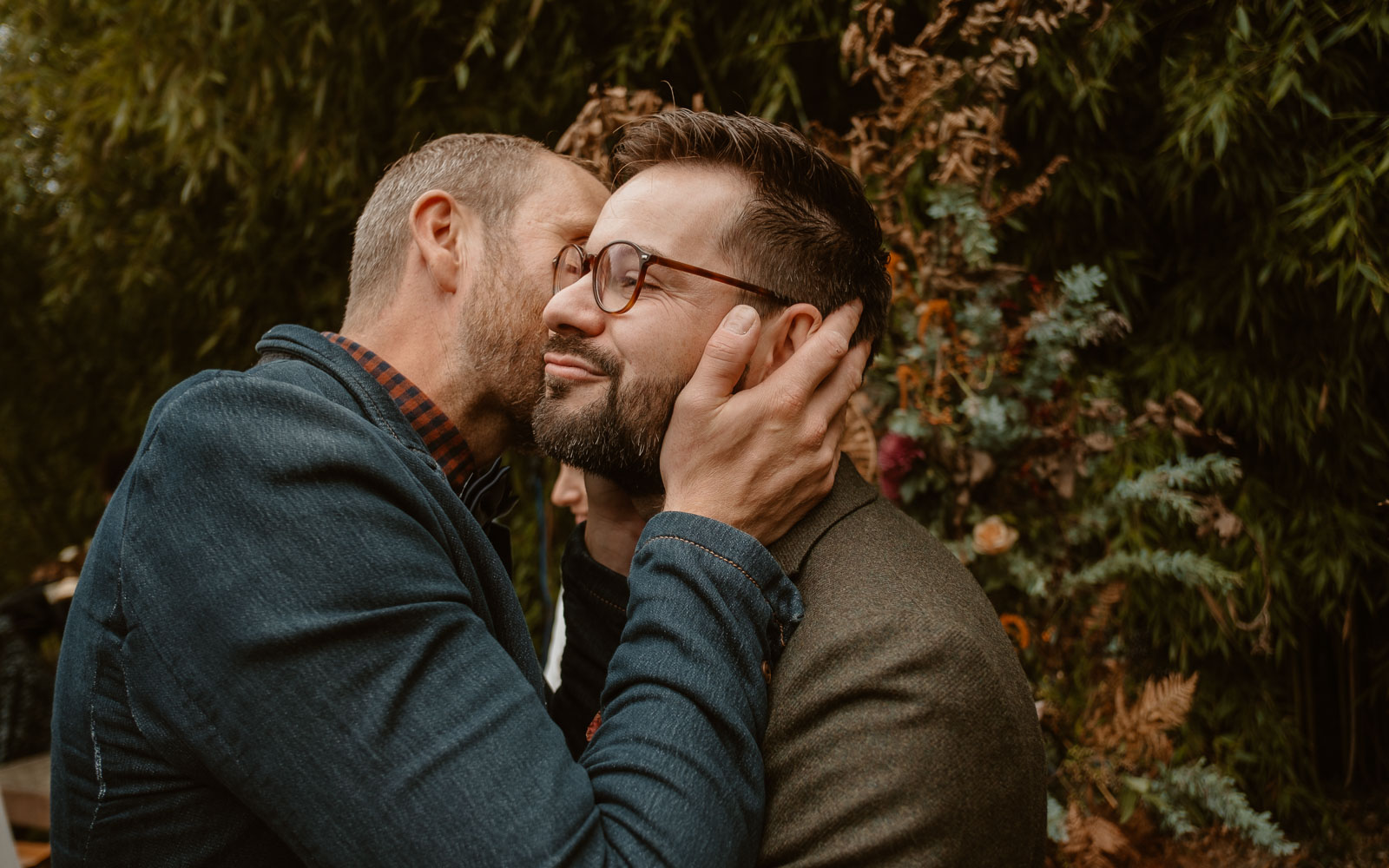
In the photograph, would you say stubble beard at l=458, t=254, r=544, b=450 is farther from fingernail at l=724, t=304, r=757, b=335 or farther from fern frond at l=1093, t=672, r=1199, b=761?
fern frond at l=1093, t=672, r=1199, b=761

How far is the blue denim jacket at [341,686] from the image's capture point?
0.87m

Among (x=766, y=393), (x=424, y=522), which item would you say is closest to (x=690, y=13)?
(x=766, y=393)

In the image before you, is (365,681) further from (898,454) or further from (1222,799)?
(1222,799)

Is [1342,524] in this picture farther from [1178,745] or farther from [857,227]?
[857,227]

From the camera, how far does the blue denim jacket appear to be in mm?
872

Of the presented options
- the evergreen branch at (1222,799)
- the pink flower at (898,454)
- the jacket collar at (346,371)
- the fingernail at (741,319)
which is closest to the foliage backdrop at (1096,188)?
the pink flower at (898,454)

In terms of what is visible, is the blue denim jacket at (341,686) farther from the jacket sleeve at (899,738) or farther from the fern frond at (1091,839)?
the fern frond at (1091,839)

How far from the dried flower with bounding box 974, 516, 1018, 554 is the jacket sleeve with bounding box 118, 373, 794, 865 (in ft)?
3.50

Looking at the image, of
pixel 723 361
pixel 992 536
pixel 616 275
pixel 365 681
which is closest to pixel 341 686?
pixel 365 681

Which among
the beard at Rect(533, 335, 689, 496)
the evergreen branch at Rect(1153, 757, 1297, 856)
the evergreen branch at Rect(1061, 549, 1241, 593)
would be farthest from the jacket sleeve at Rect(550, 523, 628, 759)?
the evergreen branch at Rect(1153, 757, 1297, 856)

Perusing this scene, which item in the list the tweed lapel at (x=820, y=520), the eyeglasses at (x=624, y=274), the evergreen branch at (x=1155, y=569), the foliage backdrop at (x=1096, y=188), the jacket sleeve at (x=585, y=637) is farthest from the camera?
the foliage backdrop at (x=1096, y=188)

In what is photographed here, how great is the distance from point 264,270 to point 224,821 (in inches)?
137

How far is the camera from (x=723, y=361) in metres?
1.31

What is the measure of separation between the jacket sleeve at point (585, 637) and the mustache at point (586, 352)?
366mm
